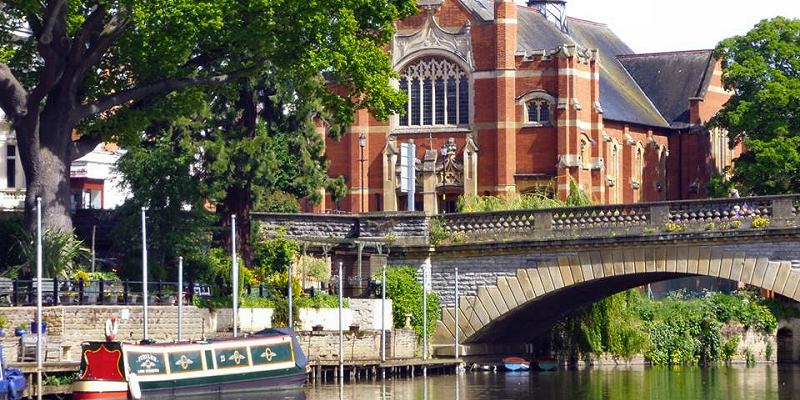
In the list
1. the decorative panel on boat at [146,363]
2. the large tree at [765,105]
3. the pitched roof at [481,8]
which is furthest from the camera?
the pitched roof at [481,8]

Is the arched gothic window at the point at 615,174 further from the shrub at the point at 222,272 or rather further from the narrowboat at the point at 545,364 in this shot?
the shrub at the point at 222,272

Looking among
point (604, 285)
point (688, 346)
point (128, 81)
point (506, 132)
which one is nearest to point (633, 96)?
point (506, 132)

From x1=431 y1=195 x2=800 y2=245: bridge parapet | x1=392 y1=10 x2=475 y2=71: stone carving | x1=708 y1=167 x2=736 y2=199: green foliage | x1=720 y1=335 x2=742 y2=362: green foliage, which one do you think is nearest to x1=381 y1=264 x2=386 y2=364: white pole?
x1=431 y1=195 x2=800 y2=245: bridge parapet

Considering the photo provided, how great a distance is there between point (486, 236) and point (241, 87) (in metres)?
8.58

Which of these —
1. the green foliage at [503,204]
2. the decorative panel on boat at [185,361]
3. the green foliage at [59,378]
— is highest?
the green foliage at [503,204]

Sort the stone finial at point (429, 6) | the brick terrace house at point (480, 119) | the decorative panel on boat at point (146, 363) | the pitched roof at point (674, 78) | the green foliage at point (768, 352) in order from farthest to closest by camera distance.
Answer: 1. the pitched roof at point (674, 78)
2. the stone finial at point (429, 6)
3. the brick terrace house at point (480, 119)
4. the green foliage at point (768, 352)
5. the decorative panel on boat at point (146, 363)

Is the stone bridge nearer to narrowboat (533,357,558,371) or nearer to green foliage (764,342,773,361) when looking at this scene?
narrowboat (533,357,558,371)

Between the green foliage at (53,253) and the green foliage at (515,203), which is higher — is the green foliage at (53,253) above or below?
below

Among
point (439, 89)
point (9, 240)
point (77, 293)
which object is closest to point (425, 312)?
point (9, 240)

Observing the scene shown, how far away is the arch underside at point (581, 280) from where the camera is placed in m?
61.6

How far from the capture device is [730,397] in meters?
55.3

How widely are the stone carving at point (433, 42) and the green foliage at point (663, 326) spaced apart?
58.8 ft

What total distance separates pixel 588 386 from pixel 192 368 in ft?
45.4

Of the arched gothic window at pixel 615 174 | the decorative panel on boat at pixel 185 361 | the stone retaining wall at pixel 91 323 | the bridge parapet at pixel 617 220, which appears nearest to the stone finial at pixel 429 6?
the arched gothic window at pixel 615 174
